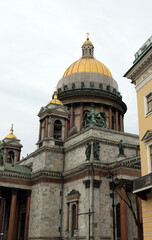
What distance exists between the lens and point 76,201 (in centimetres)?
3650

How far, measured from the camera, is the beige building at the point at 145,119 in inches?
770

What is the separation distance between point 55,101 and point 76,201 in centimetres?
1658

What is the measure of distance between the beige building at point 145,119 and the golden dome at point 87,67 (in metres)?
32.2

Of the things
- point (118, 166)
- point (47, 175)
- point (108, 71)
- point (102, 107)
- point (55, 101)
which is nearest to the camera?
point (118, 166)

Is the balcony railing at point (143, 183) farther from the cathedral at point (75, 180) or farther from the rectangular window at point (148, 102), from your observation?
the cathedral at point (75, 180)

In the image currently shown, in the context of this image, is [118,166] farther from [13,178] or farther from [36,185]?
[13,178]

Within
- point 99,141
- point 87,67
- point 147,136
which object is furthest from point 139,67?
point 87,67

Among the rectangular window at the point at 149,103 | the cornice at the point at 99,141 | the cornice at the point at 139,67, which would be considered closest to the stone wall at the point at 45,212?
the cornice at the point at 99,141

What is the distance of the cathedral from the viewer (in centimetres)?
3406

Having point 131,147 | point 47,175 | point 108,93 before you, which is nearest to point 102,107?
point 108,93

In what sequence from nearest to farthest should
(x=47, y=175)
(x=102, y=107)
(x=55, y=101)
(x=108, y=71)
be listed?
(x=47, y=175)
(x=55, y=101)
(x=102, y=107)
(x=108, y=71)

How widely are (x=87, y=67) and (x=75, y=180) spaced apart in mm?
25489

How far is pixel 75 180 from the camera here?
3816cm

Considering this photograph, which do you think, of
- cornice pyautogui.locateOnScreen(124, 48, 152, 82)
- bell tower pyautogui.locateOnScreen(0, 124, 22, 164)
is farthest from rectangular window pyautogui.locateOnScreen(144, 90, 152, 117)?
bell tower pyautogui.locateOnScreen(0, 124, 22, 164)
